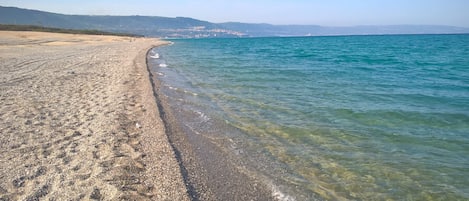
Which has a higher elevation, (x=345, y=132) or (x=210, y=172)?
(x=345, y=132)

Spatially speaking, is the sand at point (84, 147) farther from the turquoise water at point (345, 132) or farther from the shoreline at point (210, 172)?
the turquoise water at point (345, 132)

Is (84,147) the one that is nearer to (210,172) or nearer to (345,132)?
(210,172)

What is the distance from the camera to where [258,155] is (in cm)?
699

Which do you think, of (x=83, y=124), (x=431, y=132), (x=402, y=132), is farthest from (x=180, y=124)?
(x=431, y=132)

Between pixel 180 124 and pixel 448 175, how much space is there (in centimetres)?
602

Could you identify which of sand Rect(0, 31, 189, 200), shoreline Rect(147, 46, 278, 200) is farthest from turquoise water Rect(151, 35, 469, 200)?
sand Rect(0, 31, 189, 200)

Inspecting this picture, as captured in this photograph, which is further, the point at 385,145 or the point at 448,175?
the point at 385,145

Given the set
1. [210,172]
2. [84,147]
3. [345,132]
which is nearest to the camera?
[210,172]

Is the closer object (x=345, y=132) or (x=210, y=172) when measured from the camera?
(x=210, y=172)

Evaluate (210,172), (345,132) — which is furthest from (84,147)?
(345,132)

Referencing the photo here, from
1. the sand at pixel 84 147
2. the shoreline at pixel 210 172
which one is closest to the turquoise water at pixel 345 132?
the shoreline at pixel 210 172

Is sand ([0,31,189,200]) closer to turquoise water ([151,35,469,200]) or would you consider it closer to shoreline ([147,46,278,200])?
shoreline ([147,46,278,200])

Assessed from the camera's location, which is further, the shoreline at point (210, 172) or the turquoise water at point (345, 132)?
the turquoise water at point (345, 132)

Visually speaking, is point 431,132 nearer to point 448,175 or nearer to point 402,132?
point 402,132
